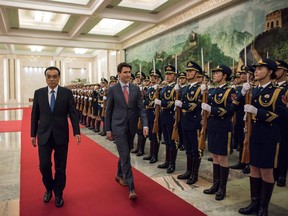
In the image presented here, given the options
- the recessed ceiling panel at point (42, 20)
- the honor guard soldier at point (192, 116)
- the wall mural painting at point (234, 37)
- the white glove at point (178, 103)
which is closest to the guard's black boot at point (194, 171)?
the honor guard soldier at point (192, 116)

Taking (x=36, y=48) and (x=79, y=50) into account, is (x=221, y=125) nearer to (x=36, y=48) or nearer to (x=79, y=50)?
(x=79, y=50)

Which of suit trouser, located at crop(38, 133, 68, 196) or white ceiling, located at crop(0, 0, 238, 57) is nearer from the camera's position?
suit trouser, located at crop(38, 133, 68, 196)

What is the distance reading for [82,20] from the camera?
35.6 feet

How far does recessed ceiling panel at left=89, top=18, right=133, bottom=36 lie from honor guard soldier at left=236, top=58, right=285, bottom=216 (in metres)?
10.0

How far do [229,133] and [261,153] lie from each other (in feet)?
1.91

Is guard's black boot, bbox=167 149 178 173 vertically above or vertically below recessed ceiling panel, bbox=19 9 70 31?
below

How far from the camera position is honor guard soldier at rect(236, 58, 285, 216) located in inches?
105

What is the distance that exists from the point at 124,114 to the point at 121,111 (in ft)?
0.17

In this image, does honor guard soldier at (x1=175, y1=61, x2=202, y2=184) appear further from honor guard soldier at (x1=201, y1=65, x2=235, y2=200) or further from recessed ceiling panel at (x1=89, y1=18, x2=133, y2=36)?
recessed ceiling panel at (x1=89, y1=18, x2=133, y2=36)

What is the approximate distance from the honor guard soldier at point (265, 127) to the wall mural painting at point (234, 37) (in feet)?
4.64

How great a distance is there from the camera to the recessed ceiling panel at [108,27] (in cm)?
1239

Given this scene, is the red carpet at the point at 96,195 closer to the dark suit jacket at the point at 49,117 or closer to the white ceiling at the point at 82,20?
the dark suit jacket at the point at 49,117

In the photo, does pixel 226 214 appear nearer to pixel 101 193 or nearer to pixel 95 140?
pixel 101 193

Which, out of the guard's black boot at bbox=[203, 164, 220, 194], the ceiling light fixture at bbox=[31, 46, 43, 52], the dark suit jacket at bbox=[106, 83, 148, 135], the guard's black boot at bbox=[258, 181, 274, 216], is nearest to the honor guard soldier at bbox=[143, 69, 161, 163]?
the dark suit jacket at bbox=[106, 83, 148, 135]
